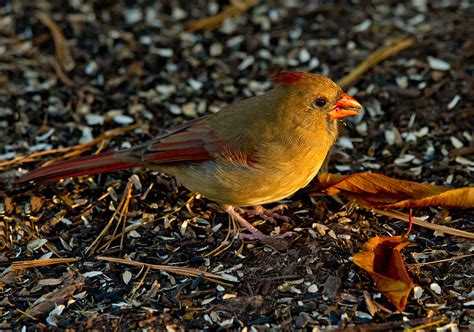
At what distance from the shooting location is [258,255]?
4.16 m

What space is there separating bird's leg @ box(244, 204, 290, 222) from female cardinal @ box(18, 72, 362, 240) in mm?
121

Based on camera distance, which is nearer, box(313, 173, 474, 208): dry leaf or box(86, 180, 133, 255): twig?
box(86, 180, 133, 255): twig

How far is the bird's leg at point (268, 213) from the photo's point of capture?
4.49 metres

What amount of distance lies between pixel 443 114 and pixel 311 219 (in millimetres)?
1556

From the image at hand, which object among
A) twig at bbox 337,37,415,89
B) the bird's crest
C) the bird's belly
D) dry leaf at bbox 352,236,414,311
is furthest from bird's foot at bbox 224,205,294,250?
twig at bbox 337,37,415,89

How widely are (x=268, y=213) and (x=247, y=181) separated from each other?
0.39 m

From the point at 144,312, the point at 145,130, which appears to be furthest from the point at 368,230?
the point at 145,130

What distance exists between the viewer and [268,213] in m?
4.55

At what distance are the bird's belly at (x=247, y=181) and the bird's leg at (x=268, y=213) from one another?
0.20 metres

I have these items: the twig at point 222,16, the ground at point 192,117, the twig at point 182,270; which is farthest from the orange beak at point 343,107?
the twig at point 222,16

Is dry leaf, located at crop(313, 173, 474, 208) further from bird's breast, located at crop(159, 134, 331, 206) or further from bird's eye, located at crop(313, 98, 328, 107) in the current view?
bird's eye, located at crop(313, 98, 328, 107)

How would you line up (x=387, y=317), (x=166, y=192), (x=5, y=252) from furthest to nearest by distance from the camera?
(x=166, y=192) → (x=5, y=252) → (x=387, y=317)

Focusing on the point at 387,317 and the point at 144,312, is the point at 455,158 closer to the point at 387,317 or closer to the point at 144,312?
the point at 387,317

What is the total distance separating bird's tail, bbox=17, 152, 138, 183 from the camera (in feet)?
14.9
